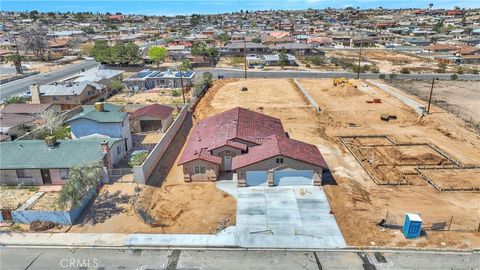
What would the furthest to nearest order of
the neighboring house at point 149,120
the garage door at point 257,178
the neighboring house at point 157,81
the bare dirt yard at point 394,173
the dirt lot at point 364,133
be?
the neighboring house at point 157,81 → the neighboring house at point 149,120 → the garage door at point 257,178 → the dirt lot at point 364,133 → the bare dirt yard at point 394,173

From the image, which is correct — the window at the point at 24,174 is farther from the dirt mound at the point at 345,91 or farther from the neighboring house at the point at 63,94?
the dirt mound at the point at 345,91

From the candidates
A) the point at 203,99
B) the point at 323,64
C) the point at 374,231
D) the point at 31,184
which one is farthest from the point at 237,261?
the point at 323,64

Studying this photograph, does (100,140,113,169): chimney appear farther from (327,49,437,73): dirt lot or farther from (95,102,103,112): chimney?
(327,49,437,73): dirt lot

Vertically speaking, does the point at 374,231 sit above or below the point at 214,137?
below

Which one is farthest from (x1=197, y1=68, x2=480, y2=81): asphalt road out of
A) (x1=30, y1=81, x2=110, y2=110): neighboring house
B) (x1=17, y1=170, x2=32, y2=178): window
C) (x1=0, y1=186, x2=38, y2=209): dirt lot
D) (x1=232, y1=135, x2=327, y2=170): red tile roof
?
(x1=0, y1=186, x2=38, y2=209): dirt lot

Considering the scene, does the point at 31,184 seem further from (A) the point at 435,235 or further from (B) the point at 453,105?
(B) the point at 453,105

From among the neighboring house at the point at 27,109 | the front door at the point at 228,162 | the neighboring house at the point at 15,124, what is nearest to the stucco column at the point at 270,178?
the front door at the point at 228,162
